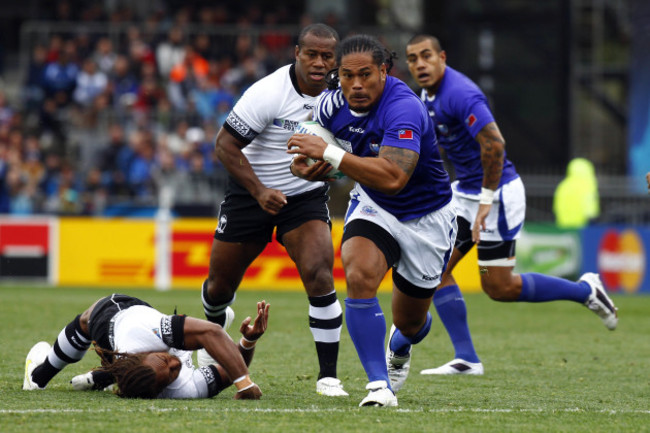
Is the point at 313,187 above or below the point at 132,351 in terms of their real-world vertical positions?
above

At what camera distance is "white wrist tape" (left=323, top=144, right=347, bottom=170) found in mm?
5855

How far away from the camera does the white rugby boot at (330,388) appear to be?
6.61 metres

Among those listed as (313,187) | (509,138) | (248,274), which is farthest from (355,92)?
(509,138)

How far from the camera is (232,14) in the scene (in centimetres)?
2400

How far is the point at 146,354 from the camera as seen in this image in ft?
20.2

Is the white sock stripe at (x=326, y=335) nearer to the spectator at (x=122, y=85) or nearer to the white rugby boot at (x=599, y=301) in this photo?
the white rugby boot at (x=599, y=301)

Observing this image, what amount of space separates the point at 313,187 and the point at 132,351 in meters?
1.77

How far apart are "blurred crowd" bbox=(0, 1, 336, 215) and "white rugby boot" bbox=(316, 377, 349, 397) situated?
12.0m

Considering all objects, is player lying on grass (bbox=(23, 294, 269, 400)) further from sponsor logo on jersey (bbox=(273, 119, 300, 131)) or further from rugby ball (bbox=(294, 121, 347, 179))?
sponsor logo on jersey (bbox=(273, 119, 300, 131))

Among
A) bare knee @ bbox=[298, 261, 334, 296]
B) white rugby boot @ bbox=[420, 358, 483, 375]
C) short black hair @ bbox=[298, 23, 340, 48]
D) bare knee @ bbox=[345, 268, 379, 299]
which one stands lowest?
white rugby boot @ bbox=[420, 358, 483, 375]

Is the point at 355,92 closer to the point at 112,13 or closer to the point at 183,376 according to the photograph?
the point at 183,376

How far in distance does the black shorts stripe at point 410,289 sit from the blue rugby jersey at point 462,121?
6.45 feet

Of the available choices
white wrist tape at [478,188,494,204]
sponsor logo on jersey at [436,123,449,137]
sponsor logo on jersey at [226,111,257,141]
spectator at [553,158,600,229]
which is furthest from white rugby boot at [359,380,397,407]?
spectator at [553,158,600,229]

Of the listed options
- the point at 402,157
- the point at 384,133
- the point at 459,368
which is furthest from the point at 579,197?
the point at 402,157
